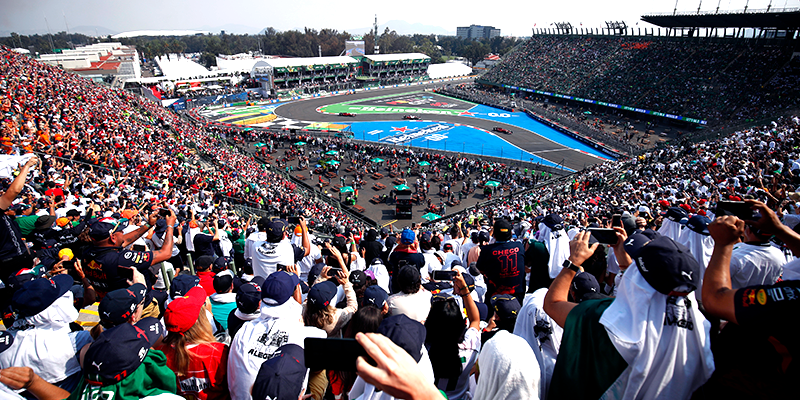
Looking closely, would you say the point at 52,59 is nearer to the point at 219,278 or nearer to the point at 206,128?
the point at 206,128

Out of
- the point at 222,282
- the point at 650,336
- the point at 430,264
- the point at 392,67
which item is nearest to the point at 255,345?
Result: the point at 222,282

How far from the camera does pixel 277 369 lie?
2846 mm

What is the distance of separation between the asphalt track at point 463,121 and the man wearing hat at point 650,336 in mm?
33867

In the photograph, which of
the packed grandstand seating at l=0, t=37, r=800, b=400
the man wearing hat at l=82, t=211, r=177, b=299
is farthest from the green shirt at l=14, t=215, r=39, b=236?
the man wearing hat at l=82, t=211, r=177, b=299

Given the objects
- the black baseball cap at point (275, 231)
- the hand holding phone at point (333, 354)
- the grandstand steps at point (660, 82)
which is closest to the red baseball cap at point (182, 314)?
the hand holding phone at point (333, 354)

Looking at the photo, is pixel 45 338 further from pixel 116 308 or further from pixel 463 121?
pixel 463 121

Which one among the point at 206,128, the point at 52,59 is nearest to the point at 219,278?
the point at 206,128

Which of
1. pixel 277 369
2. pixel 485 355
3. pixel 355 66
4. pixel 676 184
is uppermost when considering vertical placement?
pixel 355 66

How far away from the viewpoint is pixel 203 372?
333cm

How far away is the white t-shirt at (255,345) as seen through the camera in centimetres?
318

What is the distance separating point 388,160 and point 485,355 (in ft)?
104

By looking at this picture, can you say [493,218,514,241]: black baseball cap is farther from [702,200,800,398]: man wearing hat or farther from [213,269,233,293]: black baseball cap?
[213,269,233,293]: black baseball cap

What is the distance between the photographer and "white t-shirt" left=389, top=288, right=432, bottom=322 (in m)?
3.89

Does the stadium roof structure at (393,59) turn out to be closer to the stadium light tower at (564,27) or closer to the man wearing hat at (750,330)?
the stadium light tower at (564,27)
